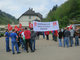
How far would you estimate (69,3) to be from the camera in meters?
51.5

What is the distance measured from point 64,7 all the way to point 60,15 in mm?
3611

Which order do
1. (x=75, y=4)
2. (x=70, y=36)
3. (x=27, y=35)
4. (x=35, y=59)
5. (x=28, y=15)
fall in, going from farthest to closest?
(x=28, y=15) < (x=75, y=4) < (x=70, y=36) < (x=27, y=35) < (x=35, y=59)

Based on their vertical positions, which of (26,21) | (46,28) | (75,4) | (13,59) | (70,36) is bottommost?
(13,59)

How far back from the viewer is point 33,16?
68125 mm

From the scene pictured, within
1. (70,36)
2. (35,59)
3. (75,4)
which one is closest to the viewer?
(35,59)

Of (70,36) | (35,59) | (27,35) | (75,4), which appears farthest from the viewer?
(75,4)

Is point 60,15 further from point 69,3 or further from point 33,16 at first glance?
point 33,16

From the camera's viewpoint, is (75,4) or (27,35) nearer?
(27,35)

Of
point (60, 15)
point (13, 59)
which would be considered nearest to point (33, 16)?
point (60, 15)

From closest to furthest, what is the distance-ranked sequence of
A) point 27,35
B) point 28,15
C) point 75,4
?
point 27,35
point 75,4
point 28,15

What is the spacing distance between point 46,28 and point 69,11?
4133cm

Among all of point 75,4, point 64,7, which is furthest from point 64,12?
point 75,4

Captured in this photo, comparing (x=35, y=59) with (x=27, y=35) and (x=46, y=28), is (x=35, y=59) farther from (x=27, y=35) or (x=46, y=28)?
(x=46, y=28)

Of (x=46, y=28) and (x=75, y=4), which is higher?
(x=75, y=4)
